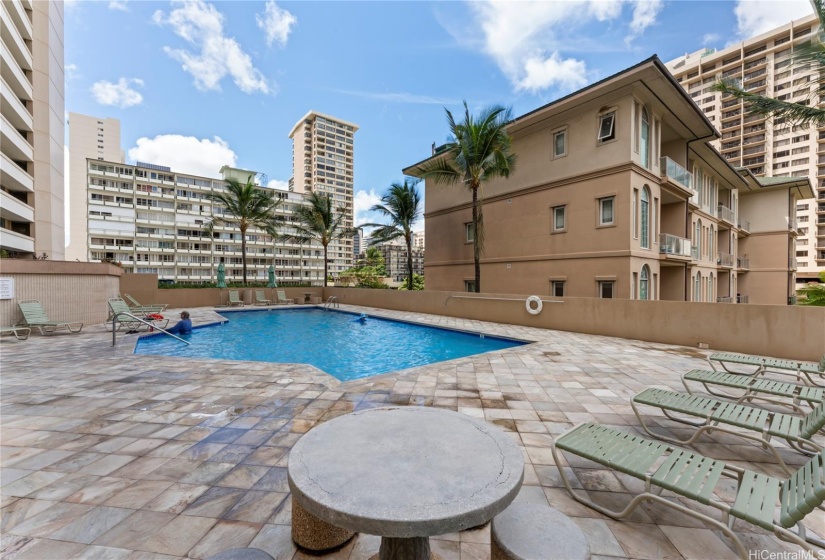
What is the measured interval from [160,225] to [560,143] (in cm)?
6353

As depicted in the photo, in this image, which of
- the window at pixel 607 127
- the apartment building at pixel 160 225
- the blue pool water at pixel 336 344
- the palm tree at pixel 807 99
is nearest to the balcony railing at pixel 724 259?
the palm tree at pixel 807 99

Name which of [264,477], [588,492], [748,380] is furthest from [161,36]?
[748,380]

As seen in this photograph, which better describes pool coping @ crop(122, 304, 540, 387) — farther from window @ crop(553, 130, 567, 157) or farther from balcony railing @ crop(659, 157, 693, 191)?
balcony railing @ crop(659, 157, 693, 191)

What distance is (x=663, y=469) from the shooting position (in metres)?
2.34

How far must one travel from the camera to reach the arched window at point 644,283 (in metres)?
14.0

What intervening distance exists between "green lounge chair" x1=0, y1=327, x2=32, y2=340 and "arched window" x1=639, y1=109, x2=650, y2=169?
2273 cm

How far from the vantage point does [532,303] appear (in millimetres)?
12703

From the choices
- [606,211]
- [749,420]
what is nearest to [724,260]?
[606,211]

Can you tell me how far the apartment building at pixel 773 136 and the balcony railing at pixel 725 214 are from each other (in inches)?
1711

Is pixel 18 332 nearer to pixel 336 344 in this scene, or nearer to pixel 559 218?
pixel 336 344

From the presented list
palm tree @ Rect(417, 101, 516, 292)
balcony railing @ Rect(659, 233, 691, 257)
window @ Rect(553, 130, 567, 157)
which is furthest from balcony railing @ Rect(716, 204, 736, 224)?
palm tree @ Rect(417, 101, 516, 292)

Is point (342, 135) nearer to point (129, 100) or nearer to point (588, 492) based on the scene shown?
point (129, 100)

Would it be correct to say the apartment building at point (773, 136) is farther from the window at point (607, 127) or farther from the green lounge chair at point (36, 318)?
the green lounge chair at point (36, 318)

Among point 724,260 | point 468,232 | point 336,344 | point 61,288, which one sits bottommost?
point 336,344
